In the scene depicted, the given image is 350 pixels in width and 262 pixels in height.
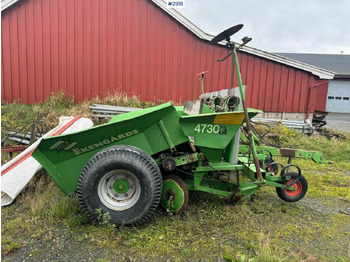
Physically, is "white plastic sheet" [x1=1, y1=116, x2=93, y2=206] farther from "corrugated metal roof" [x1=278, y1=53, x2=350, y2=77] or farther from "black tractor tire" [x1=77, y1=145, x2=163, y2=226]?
"corrugated metal roof" [x1=278, y1=53, x2=350, y2=77]

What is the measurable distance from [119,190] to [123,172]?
8.2 inches

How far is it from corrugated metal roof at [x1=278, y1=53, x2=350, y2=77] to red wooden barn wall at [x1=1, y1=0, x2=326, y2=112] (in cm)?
1519

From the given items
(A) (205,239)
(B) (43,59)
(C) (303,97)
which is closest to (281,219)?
(A) (205,239)

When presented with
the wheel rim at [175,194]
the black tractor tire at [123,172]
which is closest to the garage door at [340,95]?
the wheel rim at [175,194]

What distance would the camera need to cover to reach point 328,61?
23.3 m

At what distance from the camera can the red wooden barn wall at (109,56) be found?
27.2ft

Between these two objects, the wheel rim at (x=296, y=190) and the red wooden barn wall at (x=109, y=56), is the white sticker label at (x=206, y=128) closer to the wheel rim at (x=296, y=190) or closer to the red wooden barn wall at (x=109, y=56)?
the wheel rim at (x=296, y=190)

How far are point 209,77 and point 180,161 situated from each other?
658 centimetres

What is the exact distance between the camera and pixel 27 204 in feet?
10.0

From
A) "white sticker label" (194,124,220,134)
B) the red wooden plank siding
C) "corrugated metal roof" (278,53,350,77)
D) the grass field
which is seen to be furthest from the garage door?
"white sticker label" (194,124,220,134)

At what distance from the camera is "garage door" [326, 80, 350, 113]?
18.9 m

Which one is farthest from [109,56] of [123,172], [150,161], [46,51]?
[150,161]

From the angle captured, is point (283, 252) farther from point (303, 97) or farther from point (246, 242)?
point (303, 97)

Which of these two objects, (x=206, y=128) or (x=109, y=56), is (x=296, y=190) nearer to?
(x=206, y=128)
